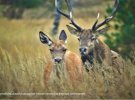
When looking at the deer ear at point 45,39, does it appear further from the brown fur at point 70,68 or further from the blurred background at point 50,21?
the blurred background at point 50,21

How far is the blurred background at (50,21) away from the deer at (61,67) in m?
3.83

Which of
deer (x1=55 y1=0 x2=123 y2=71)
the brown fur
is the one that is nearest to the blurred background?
deer (x1=55 y1=0 x2=123 y2=71)

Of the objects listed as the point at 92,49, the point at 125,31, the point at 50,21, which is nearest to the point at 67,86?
the point at 92,49

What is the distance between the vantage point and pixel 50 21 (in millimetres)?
23312

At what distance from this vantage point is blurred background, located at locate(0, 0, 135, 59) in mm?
14773

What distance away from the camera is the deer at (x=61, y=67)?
9453mm

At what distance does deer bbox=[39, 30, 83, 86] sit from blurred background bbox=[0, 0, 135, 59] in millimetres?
3832

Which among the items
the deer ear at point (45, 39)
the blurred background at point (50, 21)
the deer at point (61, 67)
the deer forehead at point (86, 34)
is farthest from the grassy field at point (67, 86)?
the blurred background at point (50, 21)

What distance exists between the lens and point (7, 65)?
33.5 ft

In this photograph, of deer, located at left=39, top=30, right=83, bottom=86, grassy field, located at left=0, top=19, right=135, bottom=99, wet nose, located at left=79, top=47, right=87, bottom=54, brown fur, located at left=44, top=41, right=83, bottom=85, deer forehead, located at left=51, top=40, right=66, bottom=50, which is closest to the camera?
grassy field, located at left=0, top=19, right=135, bottom=99

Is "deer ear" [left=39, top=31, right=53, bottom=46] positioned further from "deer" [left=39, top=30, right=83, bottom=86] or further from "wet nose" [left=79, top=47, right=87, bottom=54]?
"wet nose" [left=79, top=47, right=87, bottom=54]

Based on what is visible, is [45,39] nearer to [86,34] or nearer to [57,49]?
[57,49]

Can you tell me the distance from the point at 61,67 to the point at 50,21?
13926 mm

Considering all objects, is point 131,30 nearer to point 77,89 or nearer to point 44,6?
point 77,89
